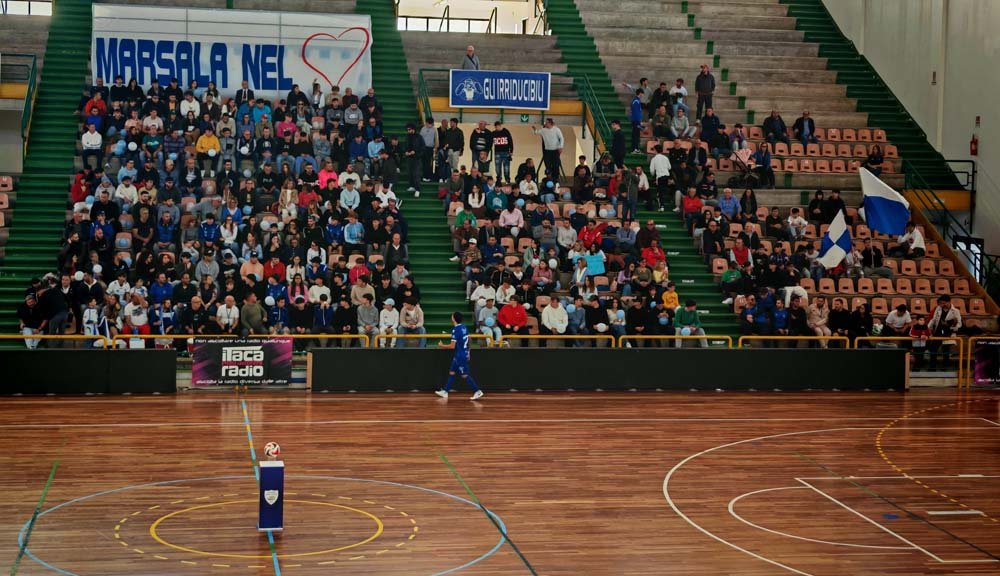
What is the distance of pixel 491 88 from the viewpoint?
3544 cm

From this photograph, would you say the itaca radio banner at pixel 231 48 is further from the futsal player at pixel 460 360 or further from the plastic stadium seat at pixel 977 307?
the plastic stadium seat at pixel 977 307

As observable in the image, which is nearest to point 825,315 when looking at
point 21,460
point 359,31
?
point 359,31

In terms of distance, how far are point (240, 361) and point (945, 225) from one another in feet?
69.2

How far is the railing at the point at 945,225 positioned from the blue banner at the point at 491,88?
36.4 feet

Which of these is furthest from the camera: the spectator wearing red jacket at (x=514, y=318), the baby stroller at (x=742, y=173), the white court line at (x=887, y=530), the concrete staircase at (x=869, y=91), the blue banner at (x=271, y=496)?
the concrete staircase at (x=869, y=91)

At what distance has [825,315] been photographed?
28516 millimetres

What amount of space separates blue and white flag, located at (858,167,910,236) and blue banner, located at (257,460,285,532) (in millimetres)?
21151

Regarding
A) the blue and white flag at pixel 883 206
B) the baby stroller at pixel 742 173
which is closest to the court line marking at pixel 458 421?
the blue and white flag at pixel 883 206

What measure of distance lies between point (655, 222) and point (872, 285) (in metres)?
5.84

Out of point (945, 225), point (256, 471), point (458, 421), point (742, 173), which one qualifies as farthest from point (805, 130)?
point (256, 471)

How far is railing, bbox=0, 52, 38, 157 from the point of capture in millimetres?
32406

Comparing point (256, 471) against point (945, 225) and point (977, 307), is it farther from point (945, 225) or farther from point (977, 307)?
point (945, 225)

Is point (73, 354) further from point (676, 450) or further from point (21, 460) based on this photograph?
point (676, 450)

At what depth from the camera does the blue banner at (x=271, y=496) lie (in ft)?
43.7
